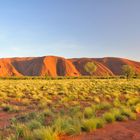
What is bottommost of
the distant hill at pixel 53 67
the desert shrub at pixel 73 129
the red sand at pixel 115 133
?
the red sand at pixel 115 133

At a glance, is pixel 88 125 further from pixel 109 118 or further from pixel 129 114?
pixel 129 114

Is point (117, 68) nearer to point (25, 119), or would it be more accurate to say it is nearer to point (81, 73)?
point (81, 73)

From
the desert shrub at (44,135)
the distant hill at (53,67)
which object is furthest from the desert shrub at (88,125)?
the distant hill at (53,67)

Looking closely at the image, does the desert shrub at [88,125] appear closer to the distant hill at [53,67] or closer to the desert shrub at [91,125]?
the desert shrub at [91,125]

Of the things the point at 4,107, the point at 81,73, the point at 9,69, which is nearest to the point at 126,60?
the point at 81,73

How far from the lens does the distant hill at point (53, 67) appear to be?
420 ft

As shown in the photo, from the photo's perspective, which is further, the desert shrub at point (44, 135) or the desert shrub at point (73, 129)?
the desert shrub at point (73, 129)

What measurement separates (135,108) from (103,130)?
156 inches

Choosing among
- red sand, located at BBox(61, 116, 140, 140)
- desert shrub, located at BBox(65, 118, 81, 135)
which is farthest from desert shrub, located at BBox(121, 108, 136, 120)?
desert shrub, located at BBox(65, 118, 81, 135)

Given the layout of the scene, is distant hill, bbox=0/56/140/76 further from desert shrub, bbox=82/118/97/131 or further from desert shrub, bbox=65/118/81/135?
desert shrub, bbox=65/118/81/135

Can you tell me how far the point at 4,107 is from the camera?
1400 cm

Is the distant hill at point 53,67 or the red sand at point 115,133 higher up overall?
the distant hill at point 53,67

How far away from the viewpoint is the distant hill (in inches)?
5039

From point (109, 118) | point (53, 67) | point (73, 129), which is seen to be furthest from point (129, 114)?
point (53, 67)
